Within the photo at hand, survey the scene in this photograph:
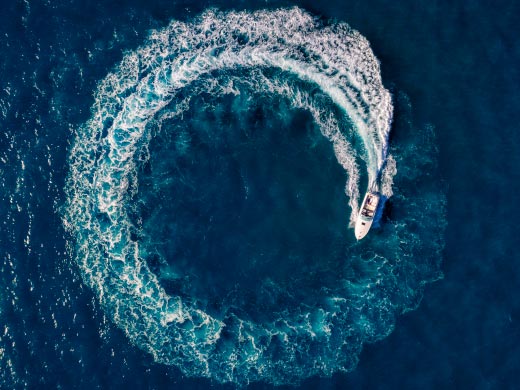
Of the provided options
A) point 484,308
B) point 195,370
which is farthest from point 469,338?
point 195,370

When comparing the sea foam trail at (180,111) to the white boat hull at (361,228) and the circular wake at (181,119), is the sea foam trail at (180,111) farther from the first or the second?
the white boat hull at (361,228)

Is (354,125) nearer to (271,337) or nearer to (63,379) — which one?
(271,337)

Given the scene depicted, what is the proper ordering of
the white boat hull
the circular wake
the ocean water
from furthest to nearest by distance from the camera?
1. the circular wake
2. the white boat hull
3. the ocean water

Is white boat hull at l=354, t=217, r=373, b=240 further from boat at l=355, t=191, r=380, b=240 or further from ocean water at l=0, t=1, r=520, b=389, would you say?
ocean water at l=0, t=1, r=520, b=389

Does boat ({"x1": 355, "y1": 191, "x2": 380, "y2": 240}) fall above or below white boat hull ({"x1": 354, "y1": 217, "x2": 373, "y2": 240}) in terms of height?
above

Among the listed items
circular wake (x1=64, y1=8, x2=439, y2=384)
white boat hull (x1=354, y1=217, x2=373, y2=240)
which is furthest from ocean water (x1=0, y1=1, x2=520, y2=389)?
white boat hull (x1=354, y1=217, x2=373, y2=240)
